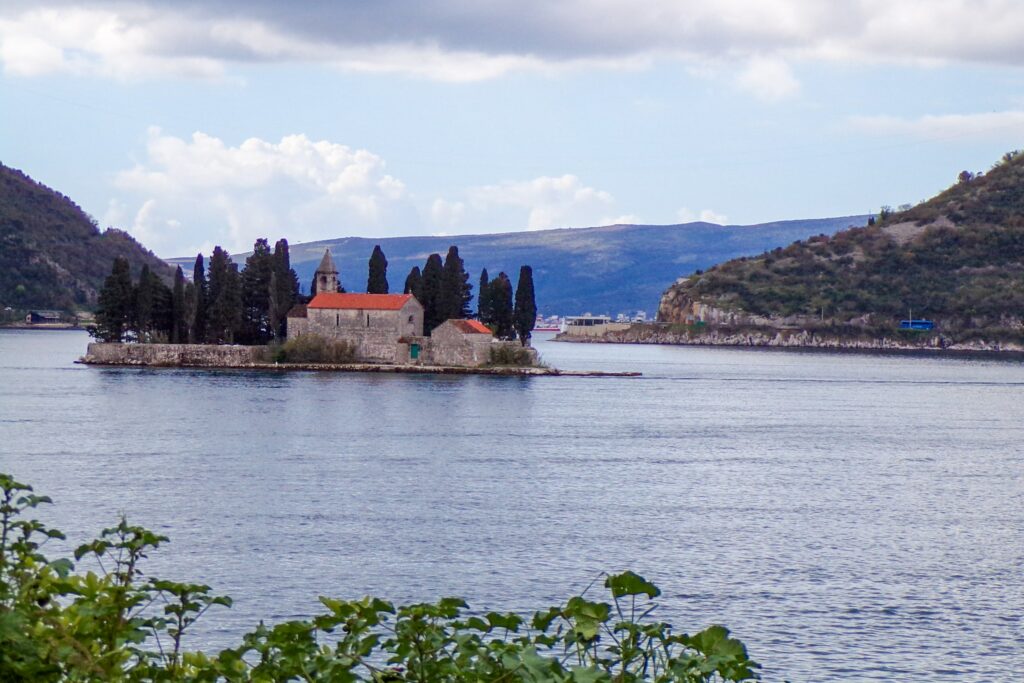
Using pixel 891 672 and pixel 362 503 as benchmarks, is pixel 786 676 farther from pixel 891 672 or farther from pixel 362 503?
pixel 362 503

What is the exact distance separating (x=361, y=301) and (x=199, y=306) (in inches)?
426

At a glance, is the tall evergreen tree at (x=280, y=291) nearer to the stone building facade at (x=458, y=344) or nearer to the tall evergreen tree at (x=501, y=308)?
the stone building facade at (x=458, y=344)

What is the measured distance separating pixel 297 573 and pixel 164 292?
65.5 meters

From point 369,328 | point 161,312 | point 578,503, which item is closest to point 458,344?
point 369,328

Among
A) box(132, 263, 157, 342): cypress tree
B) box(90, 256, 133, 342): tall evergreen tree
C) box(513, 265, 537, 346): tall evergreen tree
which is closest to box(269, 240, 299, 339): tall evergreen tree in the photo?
box(132, 263, 157, 342): cypress tree

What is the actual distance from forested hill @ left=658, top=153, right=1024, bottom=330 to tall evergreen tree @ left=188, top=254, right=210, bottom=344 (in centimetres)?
10524

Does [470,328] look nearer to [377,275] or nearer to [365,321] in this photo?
[365,321]

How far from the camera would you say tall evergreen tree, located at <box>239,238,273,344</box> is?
82.9m

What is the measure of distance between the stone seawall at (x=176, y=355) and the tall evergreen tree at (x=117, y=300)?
1.39 m

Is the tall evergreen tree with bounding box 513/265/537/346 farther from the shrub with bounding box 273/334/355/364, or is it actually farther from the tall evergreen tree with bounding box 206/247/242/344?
the tall evergreen tree with bounding box 206/247/242/344

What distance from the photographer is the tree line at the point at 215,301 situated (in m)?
81.6

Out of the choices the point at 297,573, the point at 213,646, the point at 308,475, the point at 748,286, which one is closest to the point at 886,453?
the point at 308,475

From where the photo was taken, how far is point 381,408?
59.9 meters

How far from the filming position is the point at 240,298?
81.2 m
